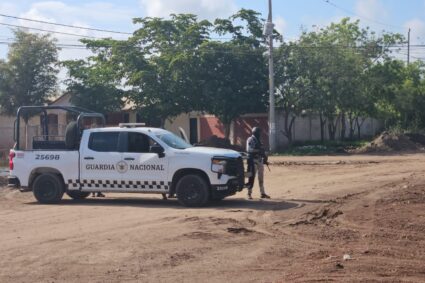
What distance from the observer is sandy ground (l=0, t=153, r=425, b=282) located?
802cm

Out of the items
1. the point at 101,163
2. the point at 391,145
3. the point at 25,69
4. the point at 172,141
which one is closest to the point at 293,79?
the point at 391,145

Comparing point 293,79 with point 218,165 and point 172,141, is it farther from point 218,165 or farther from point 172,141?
point 218,165

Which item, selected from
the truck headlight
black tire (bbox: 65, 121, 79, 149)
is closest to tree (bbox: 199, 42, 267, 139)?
black tire (bbox: 65, 121, 79, 149)

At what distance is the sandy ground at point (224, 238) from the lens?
802 cm

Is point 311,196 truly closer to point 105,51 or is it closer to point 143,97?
point 143,97

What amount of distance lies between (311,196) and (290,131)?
2713 centimetres

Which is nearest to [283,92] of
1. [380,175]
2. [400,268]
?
[380,175]

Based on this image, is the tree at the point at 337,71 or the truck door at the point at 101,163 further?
the tree at the point at 337,71

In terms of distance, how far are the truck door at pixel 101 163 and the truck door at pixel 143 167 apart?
0.25m

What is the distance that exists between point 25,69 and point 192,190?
37.3m

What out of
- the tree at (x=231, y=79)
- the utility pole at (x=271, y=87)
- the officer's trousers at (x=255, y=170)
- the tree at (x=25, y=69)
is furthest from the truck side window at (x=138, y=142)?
the tree at (x=25, y=69)

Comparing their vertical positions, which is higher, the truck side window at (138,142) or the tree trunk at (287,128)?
the tree trunk at (287,128)

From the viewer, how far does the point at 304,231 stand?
10992mm

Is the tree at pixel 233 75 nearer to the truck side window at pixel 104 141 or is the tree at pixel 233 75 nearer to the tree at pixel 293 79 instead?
the tree at pixel 293 79
